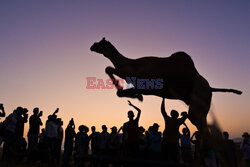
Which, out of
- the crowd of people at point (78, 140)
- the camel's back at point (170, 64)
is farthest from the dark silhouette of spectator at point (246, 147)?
the camel's back at point (170, 64)

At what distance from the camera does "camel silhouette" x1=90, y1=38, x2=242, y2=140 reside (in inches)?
276

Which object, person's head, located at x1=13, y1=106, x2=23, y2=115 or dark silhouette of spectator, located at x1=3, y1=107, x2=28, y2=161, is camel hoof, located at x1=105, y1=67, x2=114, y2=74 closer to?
dark silhouette of spectator, located at x1=3, y1=107, x2=28, y2=161

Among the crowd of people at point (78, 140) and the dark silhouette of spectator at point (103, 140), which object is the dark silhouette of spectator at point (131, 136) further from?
the dark silhouette of spectator at point (103, 140)

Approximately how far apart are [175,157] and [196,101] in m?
2.13

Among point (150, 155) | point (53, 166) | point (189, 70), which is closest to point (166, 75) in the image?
point (189, 70)

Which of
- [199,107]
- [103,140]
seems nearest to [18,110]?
[103,140]

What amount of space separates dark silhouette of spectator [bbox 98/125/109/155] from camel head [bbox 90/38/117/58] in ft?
19.1

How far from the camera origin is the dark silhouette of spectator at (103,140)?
12234 millimetres

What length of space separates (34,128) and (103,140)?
3.47 metres

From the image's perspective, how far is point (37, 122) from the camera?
12062mm

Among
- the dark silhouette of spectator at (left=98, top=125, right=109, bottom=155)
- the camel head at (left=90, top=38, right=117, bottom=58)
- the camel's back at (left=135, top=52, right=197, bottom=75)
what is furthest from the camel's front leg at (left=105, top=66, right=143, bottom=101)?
the dark silhouette of spectator at (left=98, top=125, right=109, bottom=155)

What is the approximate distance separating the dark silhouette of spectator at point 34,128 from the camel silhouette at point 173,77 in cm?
622

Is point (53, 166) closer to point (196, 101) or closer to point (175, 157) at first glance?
point (175, 157)

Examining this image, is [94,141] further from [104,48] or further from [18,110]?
[104,48]
